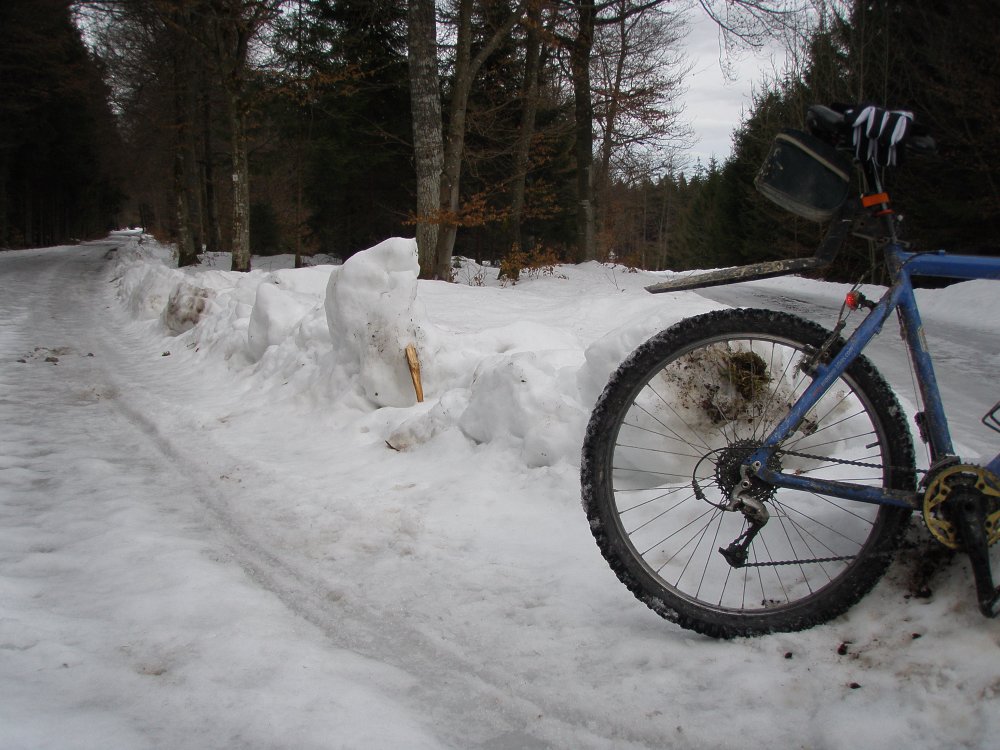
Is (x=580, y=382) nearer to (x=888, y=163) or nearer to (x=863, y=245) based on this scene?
(x=888, y=163)

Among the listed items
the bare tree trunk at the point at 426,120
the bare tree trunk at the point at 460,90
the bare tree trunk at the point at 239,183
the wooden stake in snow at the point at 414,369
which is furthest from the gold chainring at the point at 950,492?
the bare tree trunk at the point at 239,183

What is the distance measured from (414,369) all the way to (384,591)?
2518 millimetres

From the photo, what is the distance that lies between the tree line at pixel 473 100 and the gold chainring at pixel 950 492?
32.4 feet

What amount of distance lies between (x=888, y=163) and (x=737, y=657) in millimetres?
1545

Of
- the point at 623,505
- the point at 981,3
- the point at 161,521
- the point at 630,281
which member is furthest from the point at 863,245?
the point at 161,521

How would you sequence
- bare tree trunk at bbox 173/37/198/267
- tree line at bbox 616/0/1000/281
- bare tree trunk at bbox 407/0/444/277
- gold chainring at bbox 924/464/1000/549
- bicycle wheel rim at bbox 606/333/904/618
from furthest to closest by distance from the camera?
1. bare tree trunk at bbox 173/37/198/267
2. tree line at bbox 616/0/1000/281
3. bare tree trunk at bbox 407/0/444/277
4. bicycle wheel rim at bbox 606/333/904/618
5. gold chainring at bbox 924/464/1000/549

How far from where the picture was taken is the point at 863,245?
57.4 feet

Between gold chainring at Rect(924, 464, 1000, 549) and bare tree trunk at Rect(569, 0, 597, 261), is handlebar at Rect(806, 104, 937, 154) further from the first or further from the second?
bare tree trunk at Rect(569, 0, 597, 261)

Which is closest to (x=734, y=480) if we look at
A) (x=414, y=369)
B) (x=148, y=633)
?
(x=148, y=633)

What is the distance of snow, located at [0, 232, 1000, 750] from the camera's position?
1.66m

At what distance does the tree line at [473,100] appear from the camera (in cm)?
1251

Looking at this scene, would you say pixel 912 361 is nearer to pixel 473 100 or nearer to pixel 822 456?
pixel 822 456

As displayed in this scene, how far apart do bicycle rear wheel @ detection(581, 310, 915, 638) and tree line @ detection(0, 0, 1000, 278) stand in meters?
9.15

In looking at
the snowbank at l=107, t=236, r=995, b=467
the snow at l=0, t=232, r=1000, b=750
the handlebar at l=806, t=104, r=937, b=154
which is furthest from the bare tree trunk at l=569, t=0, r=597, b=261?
the handlebar at l=806, t=104, r=937, b=154
